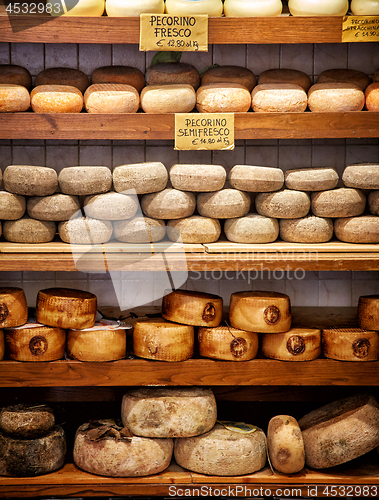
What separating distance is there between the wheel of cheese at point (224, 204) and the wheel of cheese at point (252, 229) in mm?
47

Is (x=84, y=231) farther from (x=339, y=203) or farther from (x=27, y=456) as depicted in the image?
(x=339, y=203)

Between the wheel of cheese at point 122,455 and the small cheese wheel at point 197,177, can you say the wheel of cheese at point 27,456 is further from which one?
the small cheese wheel at point 197,177

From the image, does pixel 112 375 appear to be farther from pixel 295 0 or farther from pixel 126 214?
pixel 295 0

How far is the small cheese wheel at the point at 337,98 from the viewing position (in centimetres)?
224

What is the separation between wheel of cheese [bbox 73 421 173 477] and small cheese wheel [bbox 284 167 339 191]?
1.36 meters

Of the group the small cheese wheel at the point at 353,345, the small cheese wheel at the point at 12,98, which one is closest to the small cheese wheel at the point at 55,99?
the small cheese wheel at the point at 12,98

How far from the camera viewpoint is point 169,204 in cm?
224

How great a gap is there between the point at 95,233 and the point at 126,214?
17 centimetres

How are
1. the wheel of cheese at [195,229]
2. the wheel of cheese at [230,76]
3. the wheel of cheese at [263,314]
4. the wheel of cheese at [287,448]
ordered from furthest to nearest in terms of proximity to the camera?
1. the wheel of cheese at [230,76]
2. the wheel of cheese at [195,229]
3. the wheel of cheese at [263,314]
4. the wheel of cheese at [287,448]

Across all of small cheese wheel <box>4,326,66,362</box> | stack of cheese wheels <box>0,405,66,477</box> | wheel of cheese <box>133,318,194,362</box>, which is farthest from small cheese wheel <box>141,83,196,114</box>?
stack of cheese wheels <box>0,405,66,477</box>

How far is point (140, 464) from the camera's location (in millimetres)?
2072

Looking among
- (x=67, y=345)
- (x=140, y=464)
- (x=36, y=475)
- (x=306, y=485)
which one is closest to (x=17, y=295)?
(x=67, y=345)

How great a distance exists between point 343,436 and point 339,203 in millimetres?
1074

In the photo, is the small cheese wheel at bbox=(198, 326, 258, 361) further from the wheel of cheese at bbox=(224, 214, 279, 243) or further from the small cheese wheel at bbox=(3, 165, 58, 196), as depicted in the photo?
the small cheese wheel at bbox=(3, 165, 58, 196)
